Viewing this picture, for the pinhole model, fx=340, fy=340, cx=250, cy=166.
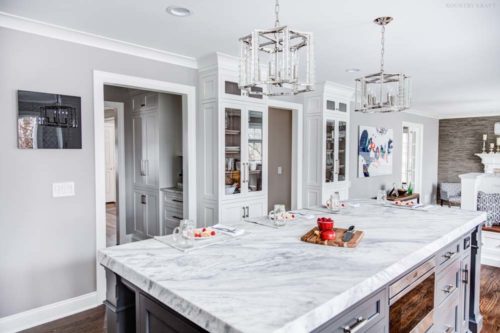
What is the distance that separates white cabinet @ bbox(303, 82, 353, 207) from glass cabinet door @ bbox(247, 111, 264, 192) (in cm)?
123

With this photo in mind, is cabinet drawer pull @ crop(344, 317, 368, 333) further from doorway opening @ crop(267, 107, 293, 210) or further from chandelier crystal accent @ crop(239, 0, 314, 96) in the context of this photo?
doorway opening @ crop(267, 107, 293, 210)

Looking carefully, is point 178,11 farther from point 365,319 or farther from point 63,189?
point 365,319

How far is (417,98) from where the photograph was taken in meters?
6.48

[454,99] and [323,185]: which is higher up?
[454,99]

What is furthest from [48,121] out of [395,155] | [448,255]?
[395,155]

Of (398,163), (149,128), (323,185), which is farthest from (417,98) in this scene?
(149,128)

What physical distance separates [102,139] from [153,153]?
5.55 ft

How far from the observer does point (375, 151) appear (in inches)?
263

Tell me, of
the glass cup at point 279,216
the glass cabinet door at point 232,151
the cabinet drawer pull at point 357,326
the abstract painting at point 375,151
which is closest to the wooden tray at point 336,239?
the glass cup at point 279,216

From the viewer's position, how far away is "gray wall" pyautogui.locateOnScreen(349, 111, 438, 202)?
621cm

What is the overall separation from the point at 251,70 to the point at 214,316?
1149mm

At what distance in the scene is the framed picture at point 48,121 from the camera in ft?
8.77

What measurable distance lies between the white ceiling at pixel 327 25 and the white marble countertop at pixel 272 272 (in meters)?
1.54

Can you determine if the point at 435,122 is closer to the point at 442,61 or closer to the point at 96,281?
the point at 442,61
